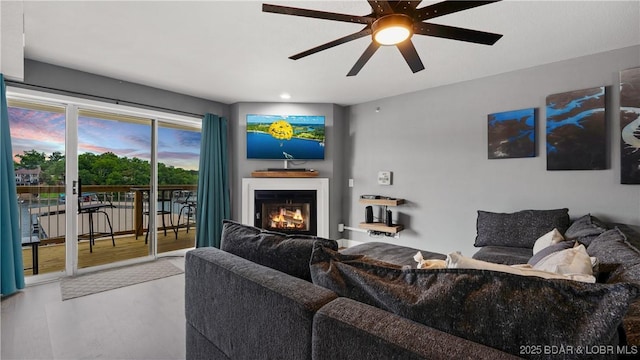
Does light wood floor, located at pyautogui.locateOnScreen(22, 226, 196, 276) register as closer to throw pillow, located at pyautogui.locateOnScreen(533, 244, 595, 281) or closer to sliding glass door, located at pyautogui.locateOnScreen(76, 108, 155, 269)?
sliding glass door, located at pyautogui.locateOnScreen(76, 108, 155, 269)

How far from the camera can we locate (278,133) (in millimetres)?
4496

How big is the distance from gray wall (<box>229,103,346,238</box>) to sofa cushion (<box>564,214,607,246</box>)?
2916 mm

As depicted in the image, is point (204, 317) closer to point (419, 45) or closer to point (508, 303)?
point (508, 303)

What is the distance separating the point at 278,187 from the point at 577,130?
3.60 m

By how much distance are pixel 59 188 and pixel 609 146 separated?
5.71 metres

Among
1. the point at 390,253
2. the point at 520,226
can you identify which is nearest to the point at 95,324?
the point at 390,253

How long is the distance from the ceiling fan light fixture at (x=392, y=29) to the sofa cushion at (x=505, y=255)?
5.97ft

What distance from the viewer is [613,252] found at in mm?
1472

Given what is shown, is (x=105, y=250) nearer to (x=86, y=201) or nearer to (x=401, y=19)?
(x=86, y=201)

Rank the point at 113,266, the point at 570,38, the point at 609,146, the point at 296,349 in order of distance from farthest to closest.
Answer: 1. the point at 113,266
2. the point at 609,146
3. the point at 570,38
4. the point at 296,349

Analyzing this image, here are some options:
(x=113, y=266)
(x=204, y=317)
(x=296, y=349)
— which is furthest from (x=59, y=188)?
(x=296, y=349)

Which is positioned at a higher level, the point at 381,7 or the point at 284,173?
the point at 381,7

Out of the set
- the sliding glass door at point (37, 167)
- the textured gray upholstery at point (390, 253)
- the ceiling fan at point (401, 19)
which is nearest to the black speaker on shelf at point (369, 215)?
the textured gray upholstery at point (390, 253)

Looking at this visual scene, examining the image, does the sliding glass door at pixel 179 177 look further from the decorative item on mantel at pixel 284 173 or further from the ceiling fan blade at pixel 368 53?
the ceiling fan blade at pixel 368 53
